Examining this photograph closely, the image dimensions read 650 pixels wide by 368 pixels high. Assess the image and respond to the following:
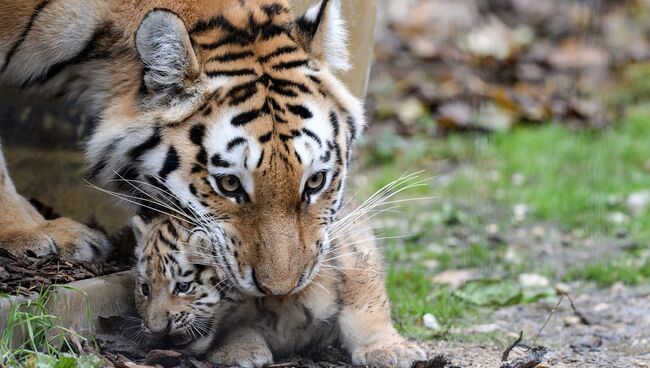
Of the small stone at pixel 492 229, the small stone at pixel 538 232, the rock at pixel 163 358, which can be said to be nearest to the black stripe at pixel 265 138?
the rock at pixel 163 358

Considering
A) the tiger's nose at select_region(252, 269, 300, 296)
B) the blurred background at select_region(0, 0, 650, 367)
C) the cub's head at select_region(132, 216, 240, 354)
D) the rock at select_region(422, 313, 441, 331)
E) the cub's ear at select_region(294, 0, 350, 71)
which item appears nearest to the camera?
the tiger's nose at select_region(252, 269, 300, 296)

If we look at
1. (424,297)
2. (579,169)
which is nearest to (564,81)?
(579,169)

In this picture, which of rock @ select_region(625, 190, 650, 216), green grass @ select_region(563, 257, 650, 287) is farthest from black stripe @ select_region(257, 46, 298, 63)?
rock @ select_region(625, 190, 650, 216)

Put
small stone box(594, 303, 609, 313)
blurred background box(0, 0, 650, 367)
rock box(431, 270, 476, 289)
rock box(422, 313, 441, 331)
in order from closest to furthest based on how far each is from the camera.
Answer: rock box(422, 313, 441, 331) < blurred background box(0, 0, 650, 367) < small stone box(594, 303, 609, 313) < rock box(431, 270, 476, 289)

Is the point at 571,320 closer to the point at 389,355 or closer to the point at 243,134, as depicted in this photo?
the point at 389,355

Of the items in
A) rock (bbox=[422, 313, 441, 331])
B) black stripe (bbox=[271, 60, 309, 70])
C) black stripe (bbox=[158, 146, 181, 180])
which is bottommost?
rock (bbox=[422, 313, 441, 331])

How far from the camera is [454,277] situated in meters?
6.32

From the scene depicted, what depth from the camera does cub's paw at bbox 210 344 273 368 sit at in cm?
404

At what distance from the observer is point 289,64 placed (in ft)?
14.1

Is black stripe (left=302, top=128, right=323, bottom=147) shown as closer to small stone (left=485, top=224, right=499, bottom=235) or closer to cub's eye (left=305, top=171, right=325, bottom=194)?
cub's eye (left=305, top=171, right=325, bottom=194)

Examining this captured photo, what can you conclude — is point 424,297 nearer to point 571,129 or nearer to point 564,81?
point 571,129

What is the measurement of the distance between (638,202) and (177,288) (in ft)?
16.1

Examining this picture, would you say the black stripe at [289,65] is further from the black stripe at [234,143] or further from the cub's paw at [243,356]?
the cub's paw at [243,356]

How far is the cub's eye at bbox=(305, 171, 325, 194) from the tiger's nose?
42 centimetres
